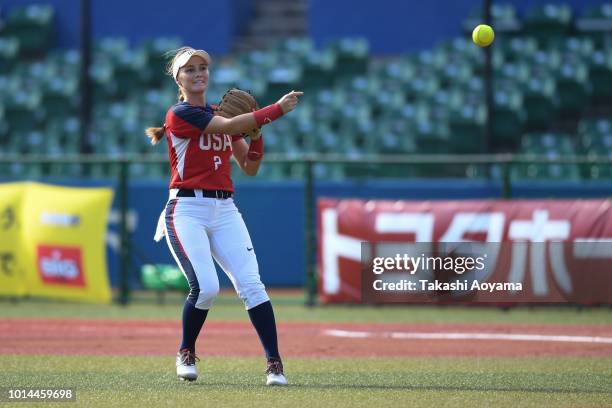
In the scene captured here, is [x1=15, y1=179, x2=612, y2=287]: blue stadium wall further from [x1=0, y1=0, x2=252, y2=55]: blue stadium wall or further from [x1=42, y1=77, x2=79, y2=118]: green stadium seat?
[x1=0, y1=0, x2=252, y2=55]: blue stadium wall

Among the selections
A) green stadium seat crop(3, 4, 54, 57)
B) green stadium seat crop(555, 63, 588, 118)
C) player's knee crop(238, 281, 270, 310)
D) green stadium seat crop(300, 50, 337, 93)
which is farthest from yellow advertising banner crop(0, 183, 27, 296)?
green stadium seat crop(3, 4, 54, 57)

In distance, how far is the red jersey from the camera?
6.76 metres

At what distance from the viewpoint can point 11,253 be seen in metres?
13.4

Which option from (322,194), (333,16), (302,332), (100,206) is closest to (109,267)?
(100,206)

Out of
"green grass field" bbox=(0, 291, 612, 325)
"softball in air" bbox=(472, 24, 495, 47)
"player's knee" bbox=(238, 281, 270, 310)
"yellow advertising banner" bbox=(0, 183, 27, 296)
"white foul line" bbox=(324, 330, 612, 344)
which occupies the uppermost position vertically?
"softball in air" bbox=(472, 24, 495, 47)

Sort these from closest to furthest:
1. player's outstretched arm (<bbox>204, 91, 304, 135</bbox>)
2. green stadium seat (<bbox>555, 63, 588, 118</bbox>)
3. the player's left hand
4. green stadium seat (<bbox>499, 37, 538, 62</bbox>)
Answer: player's outstretched arm (<bbox>204, 91, 304, 135</bbox>)
the player's left hand
green stadium seat (<bbox>555, 63, 588, 118</bbox>)
green stadium seat (<bbox>499, 37, 538, 62</bbox>)

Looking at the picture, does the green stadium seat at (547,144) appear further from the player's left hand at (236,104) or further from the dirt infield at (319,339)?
the player's left hand at (236,104)

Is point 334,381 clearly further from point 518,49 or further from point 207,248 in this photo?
point 518,49

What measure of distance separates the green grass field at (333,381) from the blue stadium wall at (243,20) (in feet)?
47.6

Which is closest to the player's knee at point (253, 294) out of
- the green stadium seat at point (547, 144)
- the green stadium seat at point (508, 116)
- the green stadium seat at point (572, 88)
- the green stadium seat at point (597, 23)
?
the green stadium seat at point (547, 144)

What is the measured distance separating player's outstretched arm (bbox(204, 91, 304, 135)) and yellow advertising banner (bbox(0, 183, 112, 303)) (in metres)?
7.19

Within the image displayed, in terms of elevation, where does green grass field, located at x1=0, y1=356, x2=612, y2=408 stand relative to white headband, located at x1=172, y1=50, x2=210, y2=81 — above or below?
below

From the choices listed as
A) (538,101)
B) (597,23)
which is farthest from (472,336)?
(597,23)

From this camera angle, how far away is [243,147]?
7.07m
